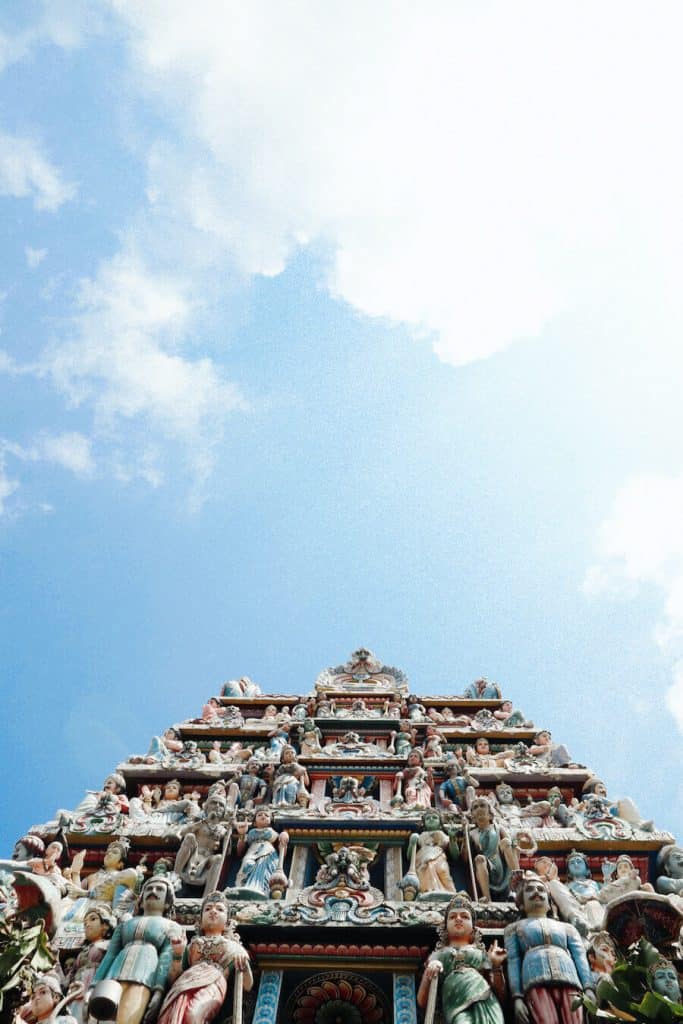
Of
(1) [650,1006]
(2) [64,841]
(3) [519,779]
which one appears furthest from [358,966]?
(3) [519,779]

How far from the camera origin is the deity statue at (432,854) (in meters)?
11.5

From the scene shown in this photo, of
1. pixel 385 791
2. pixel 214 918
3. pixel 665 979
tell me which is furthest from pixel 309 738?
pixel 665 979

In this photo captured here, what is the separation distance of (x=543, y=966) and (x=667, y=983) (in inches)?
45.3

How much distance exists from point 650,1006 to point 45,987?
18.1 ft

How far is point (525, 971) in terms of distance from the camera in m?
9.13

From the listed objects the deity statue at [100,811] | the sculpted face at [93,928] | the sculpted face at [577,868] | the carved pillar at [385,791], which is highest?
the carved pillar at [385,791]

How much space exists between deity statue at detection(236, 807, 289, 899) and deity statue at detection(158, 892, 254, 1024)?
1.41 meters

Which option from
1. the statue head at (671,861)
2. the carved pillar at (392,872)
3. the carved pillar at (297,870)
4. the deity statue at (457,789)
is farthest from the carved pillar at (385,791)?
the statue head at (671,861)

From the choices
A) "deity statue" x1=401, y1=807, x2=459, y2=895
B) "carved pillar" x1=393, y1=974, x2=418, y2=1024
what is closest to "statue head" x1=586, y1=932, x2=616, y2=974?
"carved pillar" x1=393, y1=974, x2=418, y2=1024

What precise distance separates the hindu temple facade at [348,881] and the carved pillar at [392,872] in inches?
1.6

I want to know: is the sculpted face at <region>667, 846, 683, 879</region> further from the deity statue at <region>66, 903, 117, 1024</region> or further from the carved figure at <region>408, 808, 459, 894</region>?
the deity statue at <region>66, 903, 117, 1024</region>

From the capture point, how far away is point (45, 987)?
9.14 meters

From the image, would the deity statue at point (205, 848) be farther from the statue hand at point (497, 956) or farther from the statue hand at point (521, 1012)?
the statue hand at point (521, 1012)

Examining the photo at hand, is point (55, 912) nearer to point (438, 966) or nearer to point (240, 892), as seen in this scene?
point (240, 892)
